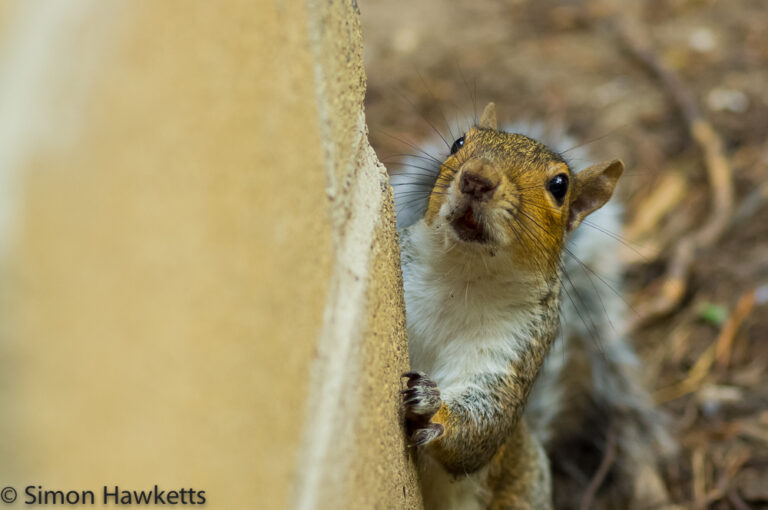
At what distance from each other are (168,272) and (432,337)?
1021 mm

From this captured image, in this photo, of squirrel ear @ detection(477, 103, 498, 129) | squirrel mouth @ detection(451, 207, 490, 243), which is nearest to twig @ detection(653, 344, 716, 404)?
squirrel ear @ detection(477, 103, 498, 129)

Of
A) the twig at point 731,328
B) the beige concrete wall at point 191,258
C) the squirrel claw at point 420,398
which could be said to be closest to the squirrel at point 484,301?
the squirrel claw at point 420,398

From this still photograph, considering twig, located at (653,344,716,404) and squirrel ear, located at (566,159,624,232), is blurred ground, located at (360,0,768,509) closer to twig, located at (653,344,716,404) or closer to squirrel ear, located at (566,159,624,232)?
twig, located at (653,344,716,404)

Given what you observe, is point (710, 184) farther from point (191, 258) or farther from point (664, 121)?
point (191, 258)

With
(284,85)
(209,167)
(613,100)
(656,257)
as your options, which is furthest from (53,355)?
(613,100)

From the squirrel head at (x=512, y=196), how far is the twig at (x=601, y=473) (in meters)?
0.89

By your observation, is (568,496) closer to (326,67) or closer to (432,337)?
(432,337)

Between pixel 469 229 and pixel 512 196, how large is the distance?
101mm

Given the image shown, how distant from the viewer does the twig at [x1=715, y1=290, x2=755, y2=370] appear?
2.80 metres

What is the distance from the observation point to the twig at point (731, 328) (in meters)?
2.80


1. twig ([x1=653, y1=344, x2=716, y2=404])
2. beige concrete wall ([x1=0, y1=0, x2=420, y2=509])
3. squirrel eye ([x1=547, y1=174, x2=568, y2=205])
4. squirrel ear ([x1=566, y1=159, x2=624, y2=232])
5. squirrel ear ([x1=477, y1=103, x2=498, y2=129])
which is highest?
squirrel ear ([x1=477, y1=103, x2=498, y2=129])

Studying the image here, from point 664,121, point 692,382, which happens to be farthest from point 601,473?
point 664,121

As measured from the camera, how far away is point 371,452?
1.04 m

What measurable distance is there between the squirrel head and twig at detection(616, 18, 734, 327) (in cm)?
121
